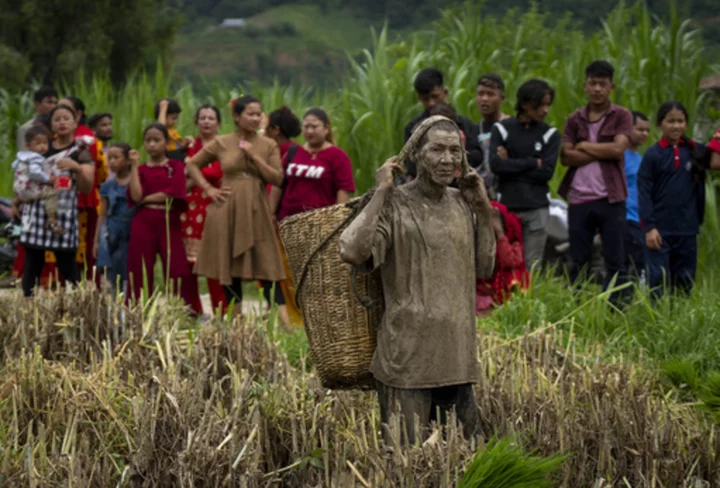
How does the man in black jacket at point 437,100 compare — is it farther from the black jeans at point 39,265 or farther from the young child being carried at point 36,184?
the black jeans at point 39,265

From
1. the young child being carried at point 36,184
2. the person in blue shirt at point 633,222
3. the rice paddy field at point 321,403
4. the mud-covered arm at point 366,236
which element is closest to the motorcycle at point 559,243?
the person in blue shirt at point 633,222

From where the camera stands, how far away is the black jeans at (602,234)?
8.32m

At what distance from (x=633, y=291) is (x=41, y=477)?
4.60 m

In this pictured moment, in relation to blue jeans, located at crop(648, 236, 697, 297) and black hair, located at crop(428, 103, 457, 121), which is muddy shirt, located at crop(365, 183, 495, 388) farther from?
blue jeans, located at crop(648, 236, 697, 297)

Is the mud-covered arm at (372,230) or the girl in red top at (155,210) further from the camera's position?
the girl in red top at (155,210)

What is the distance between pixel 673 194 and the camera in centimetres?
842

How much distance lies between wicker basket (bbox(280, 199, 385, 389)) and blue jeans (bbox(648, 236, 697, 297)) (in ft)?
12.6

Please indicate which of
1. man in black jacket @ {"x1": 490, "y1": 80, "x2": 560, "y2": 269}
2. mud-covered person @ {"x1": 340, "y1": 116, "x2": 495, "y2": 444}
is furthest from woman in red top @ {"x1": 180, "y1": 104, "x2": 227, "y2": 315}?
mud-covered person @ {"x1": 340, "y1": 116, "x2": 495, "y2": 444}

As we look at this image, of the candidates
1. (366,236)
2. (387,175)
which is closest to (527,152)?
(387,175)

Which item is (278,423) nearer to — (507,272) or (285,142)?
(507,272)

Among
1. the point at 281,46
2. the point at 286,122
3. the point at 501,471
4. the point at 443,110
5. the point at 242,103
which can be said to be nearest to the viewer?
the point at 501,471

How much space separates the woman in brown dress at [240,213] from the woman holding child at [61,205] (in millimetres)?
849

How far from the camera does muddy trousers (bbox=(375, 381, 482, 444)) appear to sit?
4848mm

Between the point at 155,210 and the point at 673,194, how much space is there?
3475 mm
